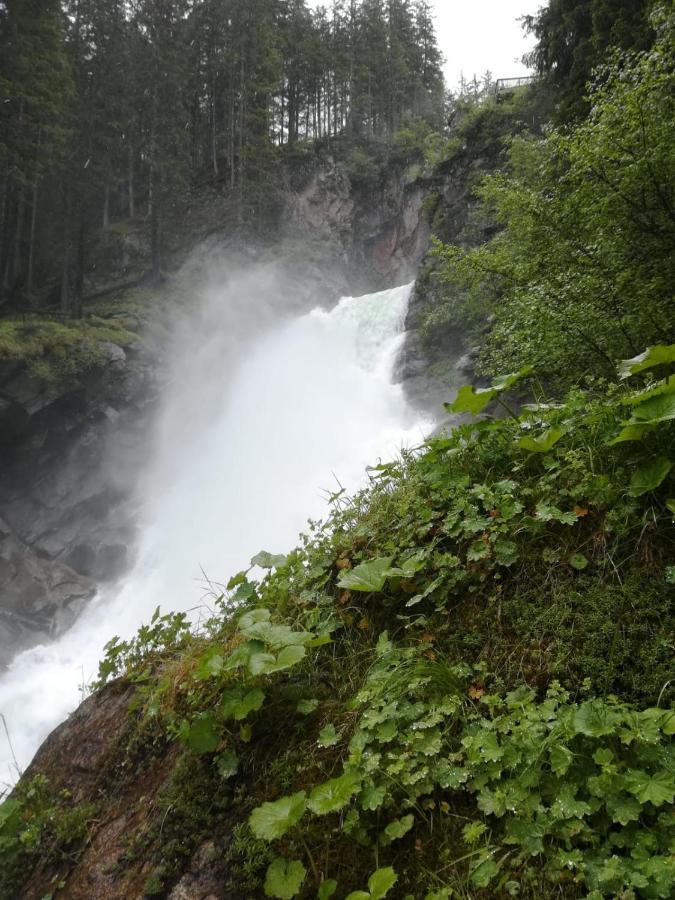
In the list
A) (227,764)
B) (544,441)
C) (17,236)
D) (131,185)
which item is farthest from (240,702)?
(131,185)

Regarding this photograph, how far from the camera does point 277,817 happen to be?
4.80ft

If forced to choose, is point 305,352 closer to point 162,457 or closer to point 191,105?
point 162,457

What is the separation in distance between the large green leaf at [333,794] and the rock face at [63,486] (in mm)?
15302

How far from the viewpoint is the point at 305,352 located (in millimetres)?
22797

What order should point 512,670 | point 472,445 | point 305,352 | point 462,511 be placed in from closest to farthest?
point 512,670 → point 462,511 → point 472,445 → point 305,352

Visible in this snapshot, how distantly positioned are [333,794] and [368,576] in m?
0.82

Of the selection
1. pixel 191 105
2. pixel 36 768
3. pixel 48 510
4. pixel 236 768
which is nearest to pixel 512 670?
pixel 236 768

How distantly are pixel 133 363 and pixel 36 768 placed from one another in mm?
19185

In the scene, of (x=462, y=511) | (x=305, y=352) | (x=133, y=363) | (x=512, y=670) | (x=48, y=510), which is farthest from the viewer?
→ (x=305, y=352)

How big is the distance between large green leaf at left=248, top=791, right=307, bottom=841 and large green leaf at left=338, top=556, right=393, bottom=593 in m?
0.76

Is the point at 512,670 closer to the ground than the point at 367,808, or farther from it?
farther from it

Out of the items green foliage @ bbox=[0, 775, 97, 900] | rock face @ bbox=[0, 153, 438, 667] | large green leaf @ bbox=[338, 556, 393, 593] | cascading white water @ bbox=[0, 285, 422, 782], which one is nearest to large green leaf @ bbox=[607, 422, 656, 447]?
large green leaf @ bbox=[338, 556, 393, 593]

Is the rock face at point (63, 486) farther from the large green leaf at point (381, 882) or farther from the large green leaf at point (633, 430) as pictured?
the large green leaf at point (633, 430)

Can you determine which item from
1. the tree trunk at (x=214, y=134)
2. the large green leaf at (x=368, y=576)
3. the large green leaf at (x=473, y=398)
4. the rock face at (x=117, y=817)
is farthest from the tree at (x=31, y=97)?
the large green leaf at (x=368, y=576)
